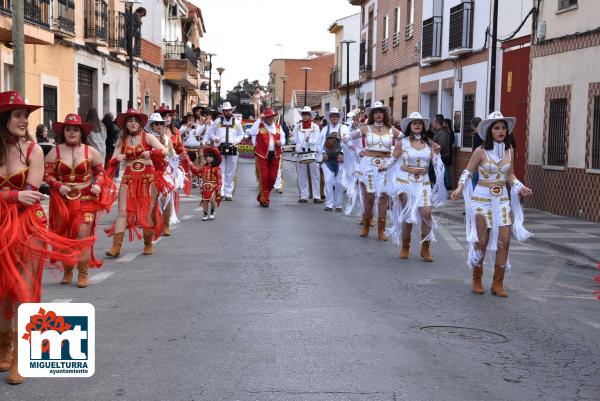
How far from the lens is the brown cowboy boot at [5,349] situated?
5.63 m

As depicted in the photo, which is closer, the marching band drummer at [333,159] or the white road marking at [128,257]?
the white road marking at [128,257]

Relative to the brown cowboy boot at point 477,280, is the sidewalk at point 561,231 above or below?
below

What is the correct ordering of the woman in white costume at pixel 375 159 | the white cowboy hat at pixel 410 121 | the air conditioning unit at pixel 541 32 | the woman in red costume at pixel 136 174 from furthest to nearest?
1. the air conditioning unit at pixel 541 32
2. the woman in white costume at pixel 375 159
3. the white cowboy hat at pixel 410 121
4. the woman in red costume at pixel 136 174

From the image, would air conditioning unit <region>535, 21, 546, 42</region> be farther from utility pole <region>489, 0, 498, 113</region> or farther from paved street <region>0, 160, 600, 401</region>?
paved street <region>0, 160, 600, 401</region>

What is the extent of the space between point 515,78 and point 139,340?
16.6 meters

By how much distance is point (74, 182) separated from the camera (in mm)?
8320

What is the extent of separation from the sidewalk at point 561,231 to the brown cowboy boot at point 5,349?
8.14 meters

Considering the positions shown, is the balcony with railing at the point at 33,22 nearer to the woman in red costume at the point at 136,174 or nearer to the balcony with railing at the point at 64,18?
the balcony with railing at the point at 64,18

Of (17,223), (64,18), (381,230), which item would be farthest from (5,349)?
(64,18)

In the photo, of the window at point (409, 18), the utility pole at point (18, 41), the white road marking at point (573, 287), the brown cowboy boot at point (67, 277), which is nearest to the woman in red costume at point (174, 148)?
the utility pole at point (18, 41)

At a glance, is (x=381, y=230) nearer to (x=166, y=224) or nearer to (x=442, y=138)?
(x=166, y=224)

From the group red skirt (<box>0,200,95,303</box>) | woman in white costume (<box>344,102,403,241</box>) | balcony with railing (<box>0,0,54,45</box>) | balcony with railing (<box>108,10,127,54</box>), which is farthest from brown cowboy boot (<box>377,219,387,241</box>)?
balcony with railing (<box>108,10,127,54</box>)

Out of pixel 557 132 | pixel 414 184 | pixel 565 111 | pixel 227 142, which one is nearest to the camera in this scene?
pixel 414 184

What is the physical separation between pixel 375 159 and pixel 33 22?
1234 centimetres
